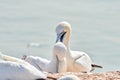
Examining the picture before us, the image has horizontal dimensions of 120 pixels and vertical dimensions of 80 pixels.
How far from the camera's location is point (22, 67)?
1111 centimetres

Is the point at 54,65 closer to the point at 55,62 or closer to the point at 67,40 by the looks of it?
the point at 55,62

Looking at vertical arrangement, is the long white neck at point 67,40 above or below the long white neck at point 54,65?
above

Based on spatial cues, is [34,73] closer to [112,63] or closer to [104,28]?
[112,63]

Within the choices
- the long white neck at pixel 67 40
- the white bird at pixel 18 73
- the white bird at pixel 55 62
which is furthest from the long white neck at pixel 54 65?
the white bird at pixel 18 73

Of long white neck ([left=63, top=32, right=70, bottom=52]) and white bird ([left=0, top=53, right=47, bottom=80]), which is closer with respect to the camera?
white bird ([left=0, top=53, right=47, bottom=80])

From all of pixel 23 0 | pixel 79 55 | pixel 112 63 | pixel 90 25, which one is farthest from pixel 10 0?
pixel 79 55

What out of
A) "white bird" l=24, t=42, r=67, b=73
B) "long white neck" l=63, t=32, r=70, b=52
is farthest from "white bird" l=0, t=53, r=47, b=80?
"long white neck" l=63, t=32, r=70, b=52

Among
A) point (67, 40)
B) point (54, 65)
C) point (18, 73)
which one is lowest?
point (18, 73)

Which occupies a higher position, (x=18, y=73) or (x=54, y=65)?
(x=54, y=65)

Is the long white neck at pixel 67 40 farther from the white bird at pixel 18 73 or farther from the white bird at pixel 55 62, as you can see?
the white bird at pixel 18 73

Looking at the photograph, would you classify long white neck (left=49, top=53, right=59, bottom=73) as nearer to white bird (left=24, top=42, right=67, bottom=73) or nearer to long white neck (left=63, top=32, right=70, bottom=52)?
white bird (left=24, top=42, right=67, bottom=73)

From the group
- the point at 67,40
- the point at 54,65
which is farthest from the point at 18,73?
the point at 67,40

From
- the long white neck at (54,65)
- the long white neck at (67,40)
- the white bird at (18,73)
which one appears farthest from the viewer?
the long white neck at (67,40)

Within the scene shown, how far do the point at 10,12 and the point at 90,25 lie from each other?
260 centimetres
